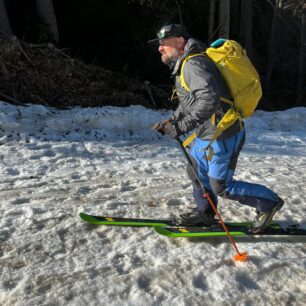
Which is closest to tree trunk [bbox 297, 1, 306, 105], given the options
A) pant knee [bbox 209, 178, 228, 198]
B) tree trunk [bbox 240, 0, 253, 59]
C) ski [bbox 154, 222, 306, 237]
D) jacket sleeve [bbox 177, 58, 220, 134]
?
tree trunk [bbox 240, 0, 253, 59]

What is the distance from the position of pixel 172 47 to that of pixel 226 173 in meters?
1.37

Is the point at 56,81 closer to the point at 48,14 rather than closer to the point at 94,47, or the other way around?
the point at 48,14

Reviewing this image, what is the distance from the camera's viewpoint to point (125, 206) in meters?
5.76

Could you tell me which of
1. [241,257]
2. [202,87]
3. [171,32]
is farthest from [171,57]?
[241,257]

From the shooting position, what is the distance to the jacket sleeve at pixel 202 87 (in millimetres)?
4027

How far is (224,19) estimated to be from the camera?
18.2 m

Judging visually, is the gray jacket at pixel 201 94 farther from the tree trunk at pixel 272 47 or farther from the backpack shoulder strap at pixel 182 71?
the tree trunk at pixel 272 47

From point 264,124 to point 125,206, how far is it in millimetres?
7551

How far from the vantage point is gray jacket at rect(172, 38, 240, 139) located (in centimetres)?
404

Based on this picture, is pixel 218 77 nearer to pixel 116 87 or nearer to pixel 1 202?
pixel 1 202

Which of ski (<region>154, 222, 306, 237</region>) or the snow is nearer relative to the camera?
the snow

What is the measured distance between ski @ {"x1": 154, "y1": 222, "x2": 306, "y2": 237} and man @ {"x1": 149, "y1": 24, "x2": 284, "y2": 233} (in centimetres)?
15

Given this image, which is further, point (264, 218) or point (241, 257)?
point (264, 218)

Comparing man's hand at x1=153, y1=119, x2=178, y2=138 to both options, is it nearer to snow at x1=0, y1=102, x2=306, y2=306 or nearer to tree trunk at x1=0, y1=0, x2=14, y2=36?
snow at x1=0, y1=102, x2=306, y2=306
